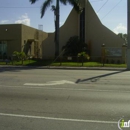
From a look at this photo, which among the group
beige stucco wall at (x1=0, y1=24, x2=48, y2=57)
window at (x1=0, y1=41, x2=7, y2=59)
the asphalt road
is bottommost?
the asphalt road

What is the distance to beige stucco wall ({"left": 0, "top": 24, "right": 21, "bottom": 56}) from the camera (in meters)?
35.0

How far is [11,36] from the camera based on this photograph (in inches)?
1388

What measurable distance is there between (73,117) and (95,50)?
30.3 metres

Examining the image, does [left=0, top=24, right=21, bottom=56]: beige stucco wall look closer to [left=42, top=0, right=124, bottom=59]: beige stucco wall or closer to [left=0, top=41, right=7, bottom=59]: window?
[left=0, top=41, right=7, bottom=59]: window

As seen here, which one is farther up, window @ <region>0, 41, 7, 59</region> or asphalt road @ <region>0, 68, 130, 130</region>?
window @ <region>0, 41, 7, 59</region>

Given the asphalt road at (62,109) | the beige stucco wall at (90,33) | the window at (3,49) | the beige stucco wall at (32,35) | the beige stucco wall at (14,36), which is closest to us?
the asphalt road at (62,109)

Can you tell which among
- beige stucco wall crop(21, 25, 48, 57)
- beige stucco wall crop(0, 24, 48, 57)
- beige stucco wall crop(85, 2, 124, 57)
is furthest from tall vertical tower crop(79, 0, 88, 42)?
beige stucco wall crop(0, 24, 48, 57)

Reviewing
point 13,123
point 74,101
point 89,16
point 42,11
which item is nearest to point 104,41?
point 89,16

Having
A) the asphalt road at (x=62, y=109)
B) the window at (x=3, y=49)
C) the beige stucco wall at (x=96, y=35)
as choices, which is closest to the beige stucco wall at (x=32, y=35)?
the window at (x=3, y=49)

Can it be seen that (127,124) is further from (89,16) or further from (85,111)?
(89,16)

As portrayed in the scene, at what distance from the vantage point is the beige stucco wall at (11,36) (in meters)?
35.0

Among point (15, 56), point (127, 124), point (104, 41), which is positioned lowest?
point (127, 124)

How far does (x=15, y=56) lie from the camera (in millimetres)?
30922

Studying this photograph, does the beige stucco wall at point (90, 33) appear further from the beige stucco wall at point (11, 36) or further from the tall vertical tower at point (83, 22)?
the beige stucco wall at point (11, 36)
